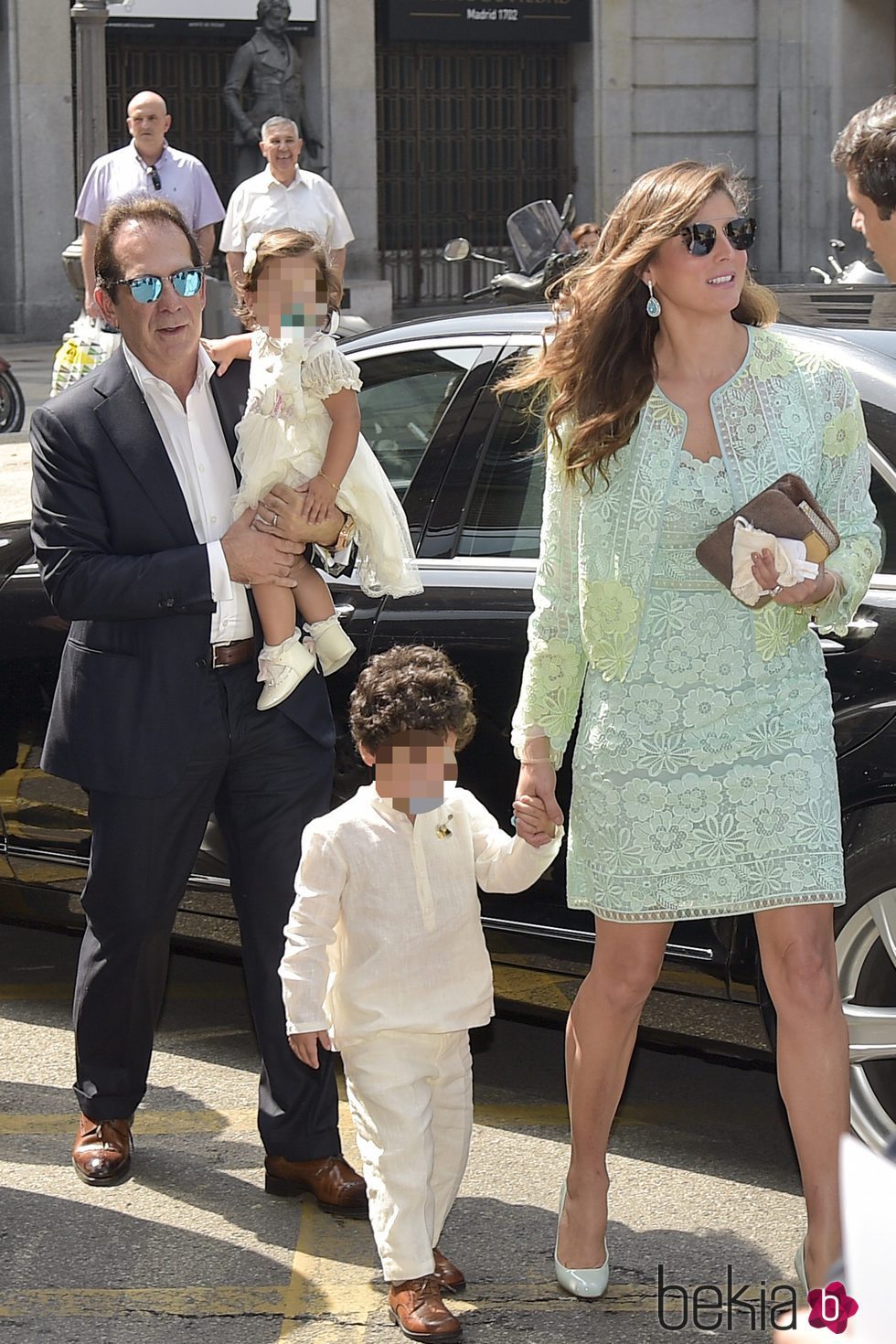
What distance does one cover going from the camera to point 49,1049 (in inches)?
191

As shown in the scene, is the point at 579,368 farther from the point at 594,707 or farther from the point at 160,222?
the point at 160,222

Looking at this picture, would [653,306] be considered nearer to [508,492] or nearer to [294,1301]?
[508,492]

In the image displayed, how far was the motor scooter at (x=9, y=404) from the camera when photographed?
45.8ft

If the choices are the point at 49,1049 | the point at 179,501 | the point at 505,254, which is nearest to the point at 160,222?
the point at 179,501

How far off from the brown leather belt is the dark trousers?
0.7 inches

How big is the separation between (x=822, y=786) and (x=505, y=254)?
823 inches

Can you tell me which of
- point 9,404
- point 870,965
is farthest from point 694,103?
point 870,965

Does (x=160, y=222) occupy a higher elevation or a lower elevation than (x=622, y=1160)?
higher

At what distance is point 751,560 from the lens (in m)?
3.15

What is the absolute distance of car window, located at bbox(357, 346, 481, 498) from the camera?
4484 mm

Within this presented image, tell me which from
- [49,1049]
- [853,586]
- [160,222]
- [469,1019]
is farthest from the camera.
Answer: [49,1049]

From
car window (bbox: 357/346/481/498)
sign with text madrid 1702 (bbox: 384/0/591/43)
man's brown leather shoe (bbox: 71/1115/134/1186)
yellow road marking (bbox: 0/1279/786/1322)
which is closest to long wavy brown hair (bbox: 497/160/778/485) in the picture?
car window (bbox: 357/346/481/498)

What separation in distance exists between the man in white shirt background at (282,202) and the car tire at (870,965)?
867 centimetres

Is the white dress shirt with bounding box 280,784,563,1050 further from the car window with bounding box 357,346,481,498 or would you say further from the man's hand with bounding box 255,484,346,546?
the car window with bounding box 357,346,481,498
